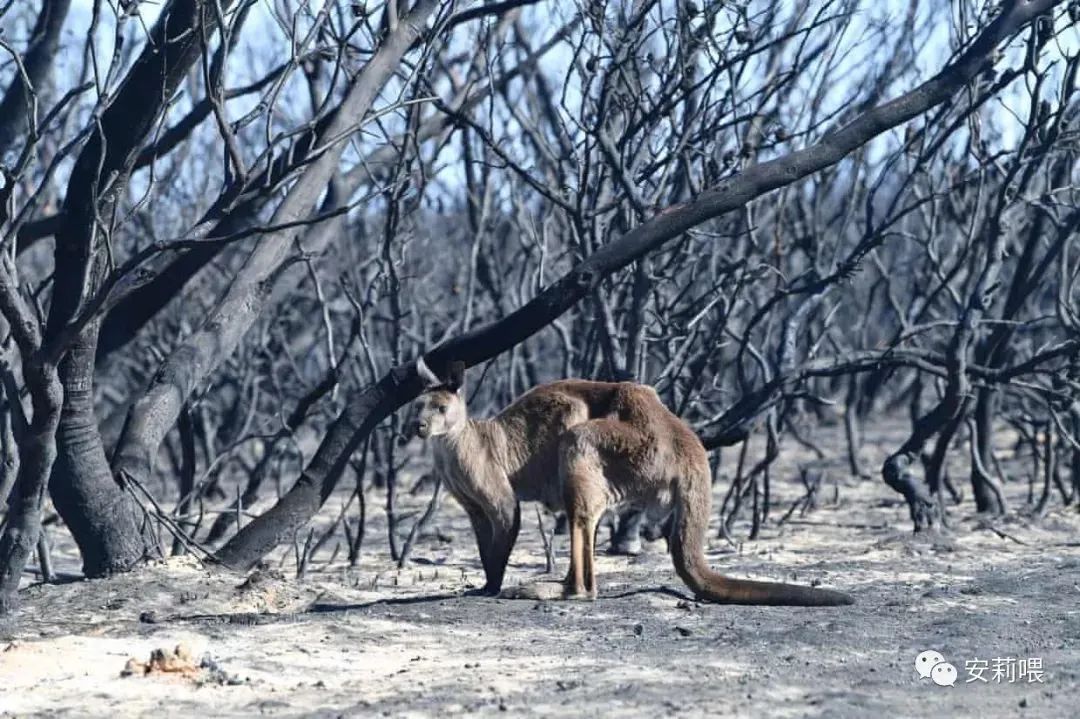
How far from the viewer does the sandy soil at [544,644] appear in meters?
5.34

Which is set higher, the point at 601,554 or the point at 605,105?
the point at 605,105

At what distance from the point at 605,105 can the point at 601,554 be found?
271 cm

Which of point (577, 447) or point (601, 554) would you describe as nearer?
point (577, 447)

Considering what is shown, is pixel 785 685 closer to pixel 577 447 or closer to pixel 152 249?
pixel 577 447

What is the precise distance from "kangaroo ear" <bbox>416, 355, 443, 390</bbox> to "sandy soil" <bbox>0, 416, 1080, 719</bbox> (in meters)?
1.03

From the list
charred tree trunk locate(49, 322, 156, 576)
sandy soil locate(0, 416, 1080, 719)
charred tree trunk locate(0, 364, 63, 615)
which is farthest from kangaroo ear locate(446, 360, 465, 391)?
charred tree trunk locate(0, 364, 63, 615)

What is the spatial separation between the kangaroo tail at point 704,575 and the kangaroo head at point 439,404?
1.13 metres

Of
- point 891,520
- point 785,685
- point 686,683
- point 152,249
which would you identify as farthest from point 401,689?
point 891,520

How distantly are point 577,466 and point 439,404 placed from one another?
0.73m

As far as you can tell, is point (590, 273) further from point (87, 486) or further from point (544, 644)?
point (87, 486)

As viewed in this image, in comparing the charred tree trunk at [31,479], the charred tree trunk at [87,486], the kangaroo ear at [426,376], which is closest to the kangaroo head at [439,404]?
the kangaroo ear at [426,376]

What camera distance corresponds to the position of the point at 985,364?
10.4m

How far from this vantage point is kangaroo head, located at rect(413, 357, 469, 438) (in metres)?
7.31

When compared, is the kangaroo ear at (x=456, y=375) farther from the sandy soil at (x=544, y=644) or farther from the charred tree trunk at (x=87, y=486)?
the charred tree trunk at (x=87, y=486)
